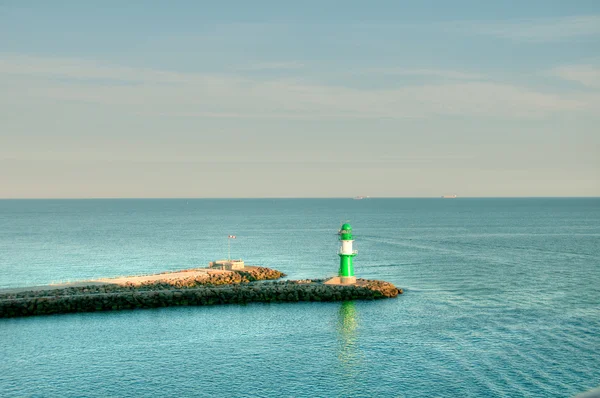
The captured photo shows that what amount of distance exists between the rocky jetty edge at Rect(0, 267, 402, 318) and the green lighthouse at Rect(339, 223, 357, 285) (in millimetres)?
1410

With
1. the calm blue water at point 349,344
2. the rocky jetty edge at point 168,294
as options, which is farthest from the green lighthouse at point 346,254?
the calm blue water at point 349,344

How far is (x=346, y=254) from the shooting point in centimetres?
6506

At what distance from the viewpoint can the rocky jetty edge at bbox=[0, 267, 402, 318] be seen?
54.8m

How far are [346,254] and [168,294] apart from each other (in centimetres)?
1799

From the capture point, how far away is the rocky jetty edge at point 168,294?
54.8 meters

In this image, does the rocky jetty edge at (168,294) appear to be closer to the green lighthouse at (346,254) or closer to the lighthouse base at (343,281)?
the lighthouse base at (343,281)

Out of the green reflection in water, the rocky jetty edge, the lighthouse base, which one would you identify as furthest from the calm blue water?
the lighthouse base

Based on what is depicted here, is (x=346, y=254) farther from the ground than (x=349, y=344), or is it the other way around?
(x=346, y=254)

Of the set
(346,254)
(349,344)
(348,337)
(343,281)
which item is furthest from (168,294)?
(349,344)

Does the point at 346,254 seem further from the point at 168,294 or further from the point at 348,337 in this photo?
the point at 348,337

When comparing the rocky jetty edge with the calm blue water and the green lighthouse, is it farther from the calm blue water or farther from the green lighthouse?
the calm blue water

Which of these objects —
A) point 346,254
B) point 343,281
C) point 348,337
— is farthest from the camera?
point 346,254

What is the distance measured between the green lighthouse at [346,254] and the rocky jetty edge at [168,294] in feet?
4.63

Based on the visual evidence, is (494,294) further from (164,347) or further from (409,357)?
(164,347)
